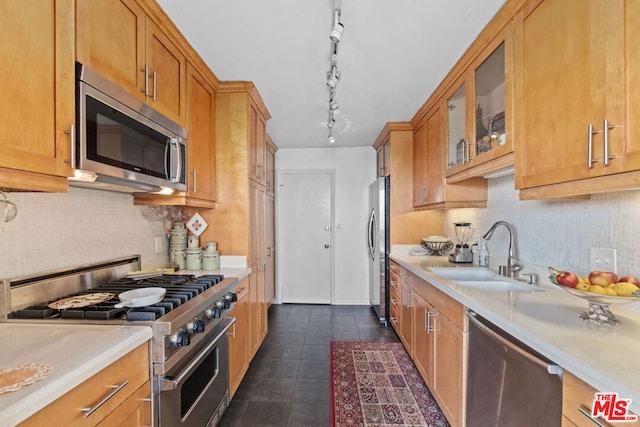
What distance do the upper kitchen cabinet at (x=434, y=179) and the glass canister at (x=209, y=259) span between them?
1995mm

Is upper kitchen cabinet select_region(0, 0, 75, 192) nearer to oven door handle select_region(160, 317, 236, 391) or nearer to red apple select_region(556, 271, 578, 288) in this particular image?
oven door handle select_region(160, 317, 236, 391)

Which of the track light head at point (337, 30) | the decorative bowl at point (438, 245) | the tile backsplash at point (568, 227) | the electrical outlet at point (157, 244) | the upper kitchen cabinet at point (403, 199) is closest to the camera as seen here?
the tile backsplash at point (568, 227)

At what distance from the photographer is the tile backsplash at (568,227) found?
1.27m

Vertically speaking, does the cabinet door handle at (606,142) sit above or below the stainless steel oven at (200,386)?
above

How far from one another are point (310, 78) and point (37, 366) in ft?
7.23

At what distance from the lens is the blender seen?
8.21 ft

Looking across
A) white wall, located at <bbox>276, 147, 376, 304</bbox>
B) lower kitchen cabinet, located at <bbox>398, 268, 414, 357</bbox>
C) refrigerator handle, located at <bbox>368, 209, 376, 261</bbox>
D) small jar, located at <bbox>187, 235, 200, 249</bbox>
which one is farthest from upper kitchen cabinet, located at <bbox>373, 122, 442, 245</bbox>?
small jar, located at <bbox>187, 235, 200, 249</bbox>

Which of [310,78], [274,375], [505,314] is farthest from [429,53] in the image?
[274,375]

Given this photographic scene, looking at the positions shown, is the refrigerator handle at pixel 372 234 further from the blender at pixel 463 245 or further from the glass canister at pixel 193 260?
the glass canister at pixel 193 260

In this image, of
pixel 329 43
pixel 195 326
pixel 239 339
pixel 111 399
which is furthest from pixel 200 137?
pixel 111 399

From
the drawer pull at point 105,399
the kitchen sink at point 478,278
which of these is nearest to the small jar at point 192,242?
the drawer pull at point 105,399

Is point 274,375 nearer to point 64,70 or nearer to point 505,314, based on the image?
point 505,314

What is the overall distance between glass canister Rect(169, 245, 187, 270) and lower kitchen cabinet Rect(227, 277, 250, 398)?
50cm

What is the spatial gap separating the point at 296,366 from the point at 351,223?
7.32ft
